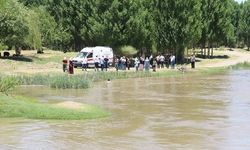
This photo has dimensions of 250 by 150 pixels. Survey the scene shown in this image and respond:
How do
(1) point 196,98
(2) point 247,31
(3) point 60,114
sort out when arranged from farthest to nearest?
(2) point 247,31 < (1) point 196,98 < (3) point 60,114

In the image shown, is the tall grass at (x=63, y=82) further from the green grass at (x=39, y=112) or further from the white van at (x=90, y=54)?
the white van at (x=90, y=54)

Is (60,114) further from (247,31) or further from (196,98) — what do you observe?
(247,31)

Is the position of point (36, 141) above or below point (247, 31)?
below

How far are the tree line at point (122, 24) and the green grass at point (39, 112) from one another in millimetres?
29941

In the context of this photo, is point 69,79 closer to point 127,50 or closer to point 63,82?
point 63,82

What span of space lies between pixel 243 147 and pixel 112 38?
151 feet

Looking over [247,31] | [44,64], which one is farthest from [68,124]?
[247,31]

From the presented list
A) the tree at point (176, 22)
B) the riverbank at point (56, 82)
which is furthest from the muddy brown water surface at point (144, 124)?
the tree at point (176, 22)

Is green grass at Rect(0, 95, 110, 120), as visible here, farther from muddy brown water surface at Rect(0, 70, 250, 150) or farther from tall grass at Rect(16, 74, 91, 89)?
tall grass at Rect(16, 74, 91, 89)

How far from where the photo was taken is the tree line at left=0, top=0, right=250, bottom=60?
5525 centimetres

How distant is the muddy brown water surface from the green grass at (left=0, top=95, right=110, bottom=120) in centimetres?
60

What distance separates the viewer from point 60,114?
72.6ft

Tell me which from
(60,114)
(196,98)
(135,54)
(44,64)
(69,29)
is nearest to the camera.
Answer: (60,114)

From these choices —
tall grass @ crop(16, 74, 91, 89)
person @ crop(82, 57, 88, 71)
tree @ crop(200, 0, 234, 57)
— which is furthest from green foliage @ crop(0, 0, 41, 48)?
tree @ crop(200, 0, 234, 57)
